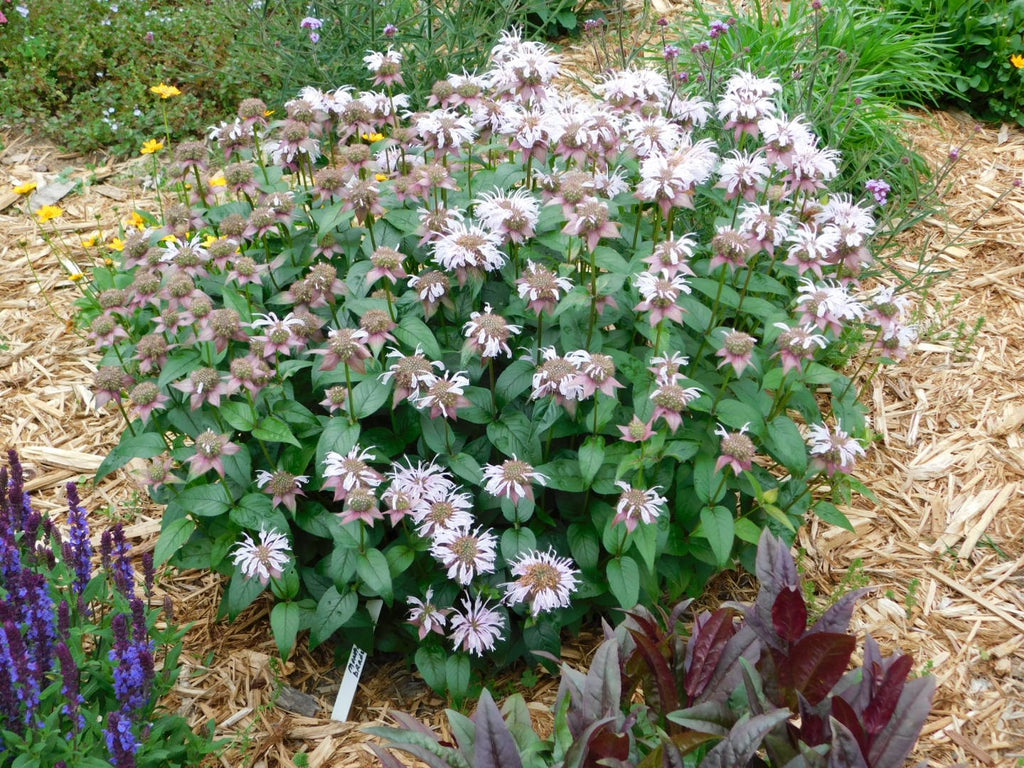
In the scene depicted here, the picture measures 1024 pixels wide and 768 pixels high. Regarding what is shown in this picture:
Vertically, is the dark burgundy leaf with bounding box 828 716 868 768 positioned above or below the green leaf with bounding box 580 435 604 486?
below

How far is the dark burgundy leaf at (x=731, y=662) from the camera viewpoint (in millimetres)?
1997

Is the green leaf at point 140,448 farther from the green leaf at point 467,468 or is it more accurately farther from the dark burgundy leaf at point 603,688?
the dark burgundy leaf at point 603,688

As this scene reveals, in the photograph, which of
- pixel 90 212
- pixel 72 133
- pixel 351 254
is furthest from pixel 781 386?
pixel 72 133

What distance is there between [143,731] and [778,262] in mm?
2161

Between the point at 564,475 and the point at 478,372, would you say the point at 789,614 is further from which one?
the point at 478,372

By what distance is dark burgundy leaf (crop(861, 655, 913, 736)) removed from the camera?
181cm

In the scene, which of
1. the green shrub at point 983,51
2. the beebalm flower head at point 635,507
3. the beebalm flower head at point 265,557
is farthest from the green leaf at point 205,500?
the green shrub at point 983,51

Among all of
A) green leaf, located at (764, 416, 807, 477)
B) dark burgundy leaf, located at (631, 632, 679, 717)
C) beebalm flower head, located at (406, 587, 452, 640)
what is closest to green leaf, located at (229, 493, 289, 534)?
beebalm flower head, located at (406, 587, 452, 640)

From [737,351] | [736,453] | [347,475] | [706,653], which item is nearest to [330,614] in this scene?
[347,475]

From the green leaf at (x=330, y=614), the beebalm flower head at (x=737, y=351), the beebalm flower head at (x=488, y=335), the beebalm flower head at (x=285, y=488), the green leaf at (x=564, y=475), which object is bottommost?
the green leaf at (x=330, y=614)

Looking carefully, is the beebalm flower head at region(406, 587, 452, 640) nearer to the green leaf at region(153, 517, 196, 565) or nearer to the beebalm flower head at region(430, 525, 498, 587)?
the beebalm flower head at region(430, 525, 498, 587)

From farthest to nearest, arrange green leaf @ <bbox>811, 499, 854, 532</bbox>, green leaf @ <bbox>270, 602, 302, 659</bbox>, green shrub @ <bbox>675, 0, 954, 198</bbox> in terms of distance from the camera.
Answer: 1. green shrub @ <bbox>675, 0, 954, 198</bbox>
2. green leaf @ <bbox>811, 499, 854, 532</bbox>
3. green leaf @ <bbox>270, 602, 302, 659</bbox>

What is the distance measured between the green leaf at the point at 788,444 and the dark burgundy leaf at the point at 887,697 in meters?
0.75

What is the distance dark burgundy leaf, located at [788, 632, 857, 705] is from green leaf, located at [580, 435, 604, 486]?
2.23 ft
